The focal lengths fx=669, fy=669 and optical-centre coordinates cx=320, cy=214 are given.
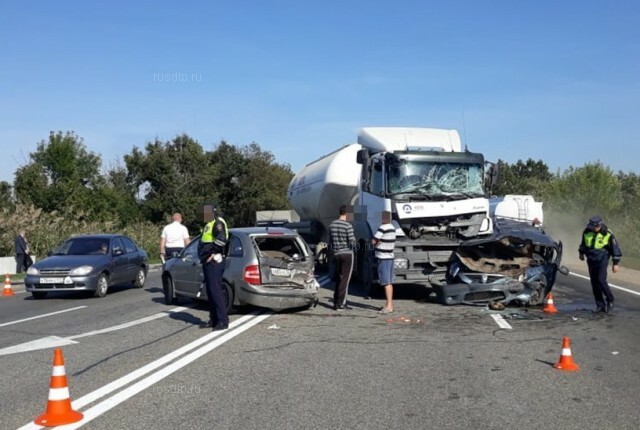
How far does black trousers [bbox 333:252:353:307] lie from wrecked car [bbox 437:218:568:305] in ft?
6.09

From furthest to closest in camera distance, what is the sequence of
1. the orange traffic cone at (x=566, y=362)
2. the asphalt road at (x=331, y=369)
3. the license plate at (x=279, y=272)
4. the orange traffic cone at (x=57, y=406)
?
the license plate at (x=279, y=272) → the orange traffic cone at (x=566, y=362) → the asphalt road at (x=331, y=369) → the orange traffic cone at (x=57, y=406)

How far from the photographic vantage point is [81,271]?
575 inches

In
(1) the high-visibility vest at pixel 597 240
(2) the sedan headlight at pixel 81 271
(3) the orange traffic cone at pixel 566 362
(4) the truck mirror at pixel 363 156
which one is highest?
(4) the truck mirror at pixel 363 156

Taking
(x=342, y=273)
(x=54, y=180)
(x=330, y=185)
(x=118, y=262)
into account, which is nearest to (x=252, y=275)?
(x=342, y=273)

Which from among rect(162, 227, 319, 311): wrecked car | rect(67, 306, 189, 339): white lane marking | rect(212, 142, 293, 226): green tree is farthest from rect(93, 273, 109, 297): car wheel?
rect(212, 142, 293, 226): green tree

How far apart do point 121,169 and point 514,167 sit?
182 feet

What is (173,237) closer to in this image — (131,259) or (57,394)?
(131,259)

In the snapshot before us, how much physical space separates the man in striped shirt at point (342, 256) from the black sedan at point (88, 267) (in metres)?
5.96

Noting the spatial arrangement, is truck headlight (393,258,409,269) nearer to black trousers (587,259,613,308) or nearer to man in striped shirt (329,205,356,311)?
man in striped shirt (329,205,356,311)

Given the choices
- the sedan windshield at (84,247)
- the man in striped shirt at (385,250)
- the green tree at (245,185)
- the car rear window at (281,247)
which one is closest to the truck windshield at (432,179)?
the man in striped shirt at (385,250)

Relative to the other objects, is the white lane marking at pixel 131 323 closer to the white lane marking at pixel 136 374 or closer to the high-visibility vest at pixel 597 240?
the white lane marking at pixel 136 374

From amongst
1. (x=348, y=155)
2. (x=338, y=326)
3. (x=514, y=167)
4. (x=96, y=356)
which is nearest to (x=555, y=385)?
(x=338, y=326)

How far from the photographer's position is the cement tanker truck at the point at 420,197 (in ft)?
42.4

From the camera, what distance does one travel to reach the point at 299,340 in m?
8.85
